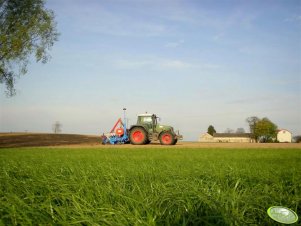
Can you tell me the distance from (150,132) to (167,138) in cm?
137

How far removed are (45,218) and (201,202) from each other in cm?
125

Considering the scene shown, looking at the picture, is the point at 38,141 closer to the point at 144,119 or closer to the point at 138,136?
the point at 138,136

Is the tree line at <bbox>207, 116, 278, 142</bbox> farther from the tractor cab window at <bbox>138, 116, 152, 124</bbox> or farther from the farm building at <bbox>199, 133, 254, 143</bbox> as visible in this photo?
the tractor cab window at <bbox>138, 116, 152, 124</bbox>

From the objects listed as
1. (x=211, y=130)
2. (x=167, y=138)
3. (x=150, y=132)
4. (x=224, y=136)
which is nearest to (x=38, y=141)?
(x=150, y=132)

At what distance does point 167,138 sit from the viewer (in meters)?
24.4

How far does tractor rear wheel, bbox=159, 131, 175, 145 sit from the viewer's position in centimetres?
2427

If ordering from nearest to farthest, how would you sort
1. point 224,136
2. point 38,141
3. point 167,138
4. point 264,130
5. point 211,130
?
point 167,138
point 38,141
point 264,130
point 224,136
point 211,130

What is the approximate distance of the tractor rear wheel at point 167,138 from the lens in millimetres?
Result: 24266

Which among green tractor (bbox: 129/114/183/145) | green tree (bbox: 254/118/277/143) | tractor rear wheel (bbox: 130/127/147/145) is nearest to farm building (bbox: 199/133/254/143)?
green tree (bbox: 254/118/277/143)

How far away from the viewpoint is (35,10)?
2675 centimetres

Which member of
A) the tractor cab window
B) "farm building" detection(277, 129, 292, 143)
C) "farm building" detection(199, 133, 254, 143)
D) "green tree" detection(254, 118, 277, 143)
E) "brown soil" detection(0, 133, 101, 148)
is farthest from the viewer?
"farm building" detection(277, 129, 292, 143)

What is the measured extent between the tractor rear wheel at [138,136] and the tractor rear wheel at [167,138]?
124cm

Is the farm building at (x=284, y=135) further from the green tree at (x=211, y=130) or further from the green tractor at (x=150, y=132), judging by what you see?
the green tractor at (x=150, y=132)

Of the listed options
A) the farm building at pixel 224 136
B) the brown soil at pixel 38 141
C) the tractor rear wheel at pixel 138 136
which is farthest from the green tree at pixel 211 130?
the tractor rear wheel at pixel 138 136
